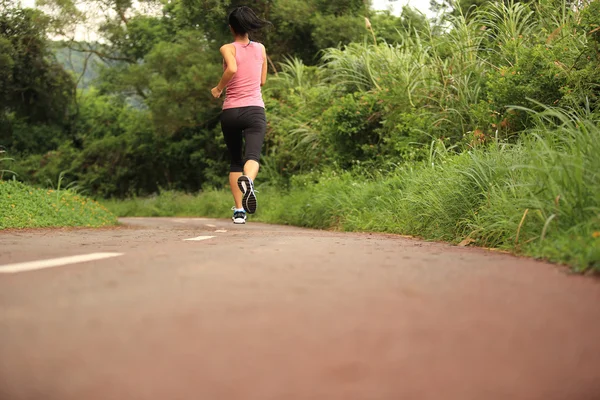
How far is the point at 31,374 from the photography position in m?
2.23

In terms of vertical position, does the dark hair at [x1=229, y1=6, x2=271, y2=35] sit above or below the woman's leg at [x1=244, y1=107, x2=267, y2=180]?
above

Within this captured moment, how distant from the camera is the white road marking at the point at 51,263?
3982 mm

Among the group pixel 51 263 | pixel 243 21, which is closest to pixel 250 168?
pixel 243 21

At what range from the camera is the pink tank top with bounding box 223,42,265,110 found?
908cm

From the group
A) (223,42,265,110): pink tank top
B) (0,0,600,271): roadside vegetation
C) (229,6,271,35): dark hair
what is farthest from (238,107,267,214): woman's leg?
(0,0,600,271): roadside vegetation

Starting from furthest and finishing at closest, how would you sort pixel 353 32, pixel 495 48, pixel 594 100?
pixel 353 32 < pixel 495 48 < pixel 594 100

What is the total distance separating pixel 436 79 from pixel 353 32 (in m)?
11.7

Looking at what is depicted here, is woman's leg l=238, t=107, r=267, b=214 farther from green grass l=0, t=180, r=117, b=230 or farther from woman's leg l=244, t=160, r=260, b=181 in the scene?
green grass l=0, t=180, r=117, b=230

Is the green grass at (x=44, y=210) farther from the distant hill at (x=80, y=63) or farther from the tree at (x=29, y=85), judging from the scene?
the distant hill at (x=80, y=63)

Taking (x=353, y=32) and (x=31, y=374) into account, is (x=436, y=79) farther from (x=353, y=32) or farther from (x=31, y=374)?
(x=353, y=32)

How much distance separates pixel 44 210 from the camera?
11.0 meters

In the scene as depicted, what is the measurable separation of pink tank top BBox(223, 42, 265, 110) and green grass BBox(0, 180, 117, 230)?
3.25 m

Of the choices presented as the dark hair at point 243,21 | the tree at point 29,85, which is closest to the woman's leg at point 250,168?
the dark hair at point 243,21

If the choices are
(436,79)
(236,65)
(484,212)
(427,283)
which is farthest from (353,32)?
(427,283)
